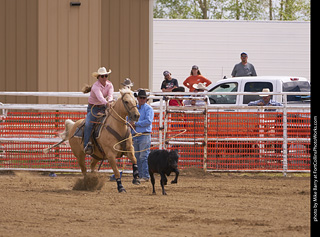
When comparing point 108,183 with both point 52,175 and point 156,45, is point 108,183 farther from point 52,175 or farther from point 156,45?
point 156,45

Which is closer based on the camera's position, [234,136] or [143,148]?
[143,148]

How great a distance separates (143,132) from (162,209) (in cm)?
464

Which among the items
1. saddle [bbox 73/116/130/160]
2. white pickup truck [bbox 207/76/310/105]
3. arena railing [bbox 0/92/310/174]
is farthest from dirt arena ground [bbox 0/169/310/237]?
white pickup truck [bbox 207/76/310/105]

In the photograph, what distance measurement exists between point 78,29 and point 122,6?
1.38m

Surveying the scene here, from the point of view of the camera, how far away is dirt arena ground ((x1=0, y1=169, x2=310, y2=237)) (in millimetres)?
8578

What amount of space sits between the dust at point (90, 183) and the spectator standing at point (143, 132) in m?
1.44

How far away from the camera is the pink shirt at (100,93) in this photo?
13281mm

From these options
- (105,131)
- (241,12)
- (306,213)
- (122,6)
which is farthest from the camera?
(241,12)

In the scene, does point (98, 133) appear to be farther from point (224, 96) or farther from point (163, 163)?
Result: point (224, 96)

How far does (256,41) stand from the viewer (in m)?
27.1

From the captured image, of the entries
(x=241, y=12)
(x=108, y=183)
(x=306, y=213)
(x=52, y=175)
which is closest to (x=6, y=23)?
(x=52, y=175)

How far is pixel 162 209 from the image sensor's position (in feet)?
33.7

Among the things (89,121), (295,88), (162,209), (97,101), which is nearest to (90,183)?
(89,121)

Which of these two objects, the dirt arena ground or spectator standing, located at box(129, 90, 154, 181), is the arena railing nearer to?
spectator standing, located at box(129, 90, 154, 181)
